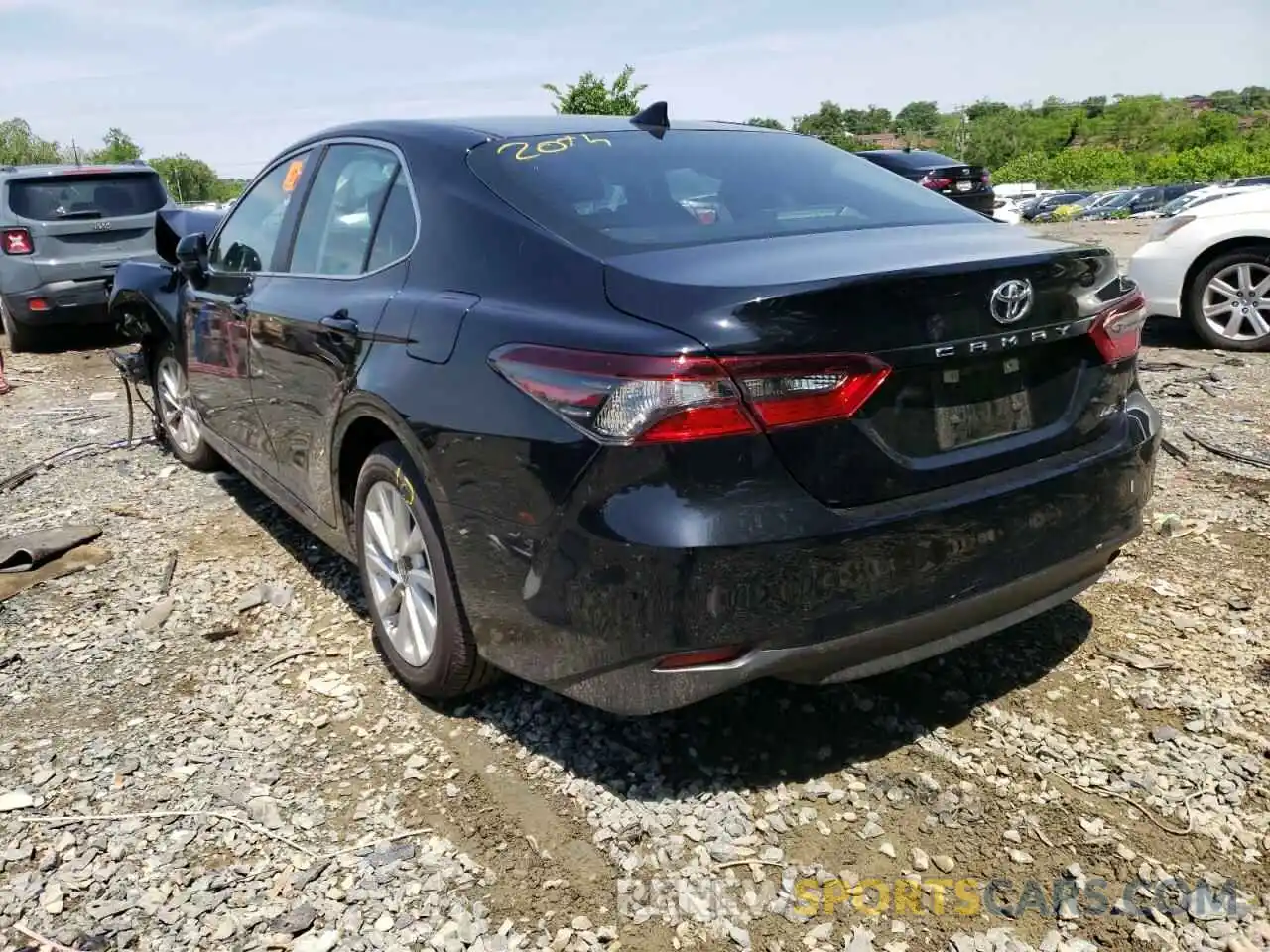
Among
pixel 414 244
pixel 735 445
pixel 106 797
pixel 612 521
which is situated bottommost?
pixel 106 797

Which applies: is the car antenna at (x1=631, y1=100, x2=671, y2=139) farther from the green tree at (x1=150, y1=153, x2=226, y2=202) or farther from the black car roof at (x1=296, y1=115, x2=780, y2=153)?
the green tree at (x1=150, y1=153, x2=226, y2=202)

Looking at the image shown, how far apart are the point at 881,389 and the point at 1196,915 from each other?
126 cm

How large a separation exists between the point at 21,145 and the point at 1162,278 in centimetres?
10007

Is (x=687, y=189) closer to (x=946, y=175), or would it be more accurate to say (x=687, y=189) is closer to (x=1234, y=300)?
(x=1234, y=300)

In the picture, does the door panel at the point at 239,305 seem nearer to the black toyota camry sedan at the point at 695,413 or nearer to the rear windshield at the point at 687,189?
the black toyota camry sedan at the point at 695,413

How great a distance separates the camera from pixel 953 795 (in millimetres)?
2559

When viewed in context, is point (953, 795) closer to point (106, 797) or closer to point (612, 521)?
point (612, 521)

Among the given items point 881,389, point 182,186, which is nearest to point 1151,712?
point 881,389

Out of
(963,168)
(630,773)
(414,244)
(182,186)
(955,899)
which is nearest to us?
(955,899)

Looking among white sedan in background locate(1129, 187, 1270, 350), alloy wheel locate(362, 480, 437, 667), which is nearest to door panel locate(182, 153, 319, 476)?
alloy wheel locate(362, 480, 437, 667)

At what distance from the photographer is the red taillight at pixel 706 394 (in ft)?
6.79

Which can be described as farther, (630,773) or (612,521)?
(630,773)

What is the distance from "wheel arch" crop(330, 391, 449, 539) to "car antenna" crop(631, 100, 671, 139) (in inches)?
50.7

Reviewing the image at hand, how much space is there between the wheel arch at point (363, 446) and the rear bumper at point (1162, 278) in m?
6.26
